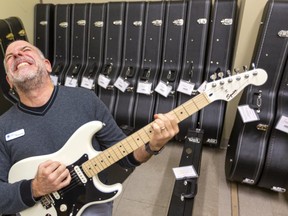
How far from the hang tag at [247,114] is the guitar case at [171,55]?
2.11 ft

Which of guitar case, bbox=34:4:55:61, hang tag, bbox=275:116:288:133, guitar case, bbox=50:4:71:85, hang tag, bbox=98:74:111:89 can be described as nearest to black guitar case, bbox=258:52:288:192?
hang tag, bbox=275:116:288:133

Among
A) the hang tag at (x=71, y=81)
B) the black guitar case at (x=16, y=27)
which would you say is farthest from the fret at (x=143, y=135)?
the black guitar case at (x=16, y=27)

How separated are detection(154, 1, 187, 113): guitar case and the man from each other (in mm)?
970

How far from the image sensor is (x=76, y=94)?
3.53 ft

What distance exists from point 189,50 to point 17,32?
1.57m

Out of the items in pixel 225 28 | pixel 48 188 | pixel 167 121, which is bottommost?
pixel 48 188

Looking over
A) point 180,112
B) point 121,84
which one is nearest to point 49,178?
point 180,112

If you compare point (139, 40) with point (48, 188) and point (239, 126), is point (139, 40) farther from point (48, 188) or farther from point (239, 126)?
point (48, 188)

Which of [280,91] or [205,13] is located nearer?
[280,91]

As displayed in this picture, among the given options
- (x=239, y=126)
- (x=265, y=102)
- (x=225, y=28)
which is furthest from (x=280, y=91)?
(x=225, y=28)

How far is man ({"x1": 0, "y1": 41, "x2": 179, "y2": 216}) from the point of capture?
35.3 inches

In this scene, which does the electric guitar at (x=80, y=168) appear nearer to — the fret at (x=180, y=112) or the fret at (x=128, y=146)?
the fret at (x=128, y=146)

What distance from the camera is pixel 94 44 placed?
7.32ft

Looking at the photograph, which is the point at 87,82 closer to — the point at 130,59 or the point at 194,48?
the point at 130,59
